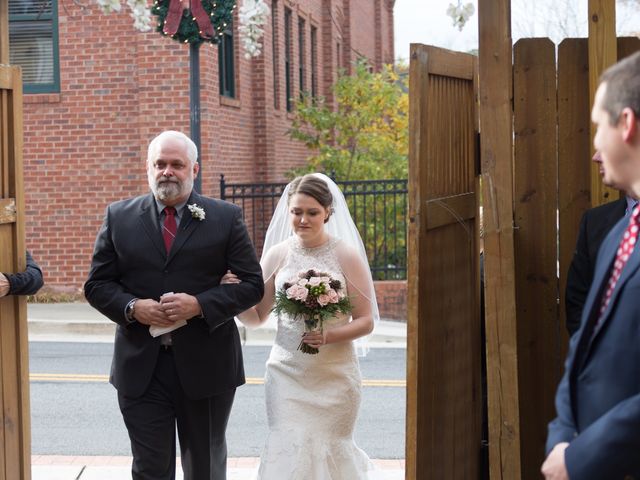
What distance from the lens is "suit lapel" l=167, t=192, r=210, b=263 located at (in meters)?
5.79

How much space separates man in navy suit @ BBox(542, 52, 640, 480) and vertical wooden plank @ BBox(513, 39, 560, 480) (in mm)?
1982

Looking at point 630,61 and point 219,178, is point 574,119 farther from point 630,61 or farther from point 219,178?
point 219,178

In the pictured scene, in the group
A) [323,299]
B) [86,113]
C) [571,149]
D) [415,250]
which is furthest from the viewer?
[86,113]

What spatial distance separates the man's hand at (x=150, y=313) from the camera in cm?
559

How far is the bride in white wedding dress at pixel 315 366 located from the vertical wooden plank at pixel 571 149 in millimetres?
1631

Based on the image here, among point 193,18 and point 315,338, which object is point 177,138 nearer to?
point 315,338

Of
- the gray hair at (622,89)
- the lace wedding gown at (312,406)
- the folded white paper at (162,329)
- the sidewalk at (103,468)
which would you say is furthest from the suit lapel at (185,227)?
the gray hair at (622,89)

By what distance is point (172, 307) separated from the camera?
5.59 metres

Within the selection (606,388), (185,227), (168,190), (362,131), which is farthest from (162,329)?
(362,131)

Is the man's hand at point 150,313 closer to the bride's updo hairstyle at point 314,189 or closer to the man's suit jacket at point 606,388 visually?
the bride's updo hairstyle at point 314,189

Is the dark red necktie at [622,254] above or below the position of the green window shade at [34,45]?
below

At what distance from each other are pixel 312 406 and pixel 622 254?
3.51 metres

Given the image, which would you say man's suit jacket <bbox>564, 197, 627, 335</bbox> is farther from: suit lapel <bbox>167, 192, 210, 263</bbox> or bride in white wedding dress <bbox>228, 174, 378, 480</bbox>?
suit lapel <bbox>167, 192, 210, 263</bbox>

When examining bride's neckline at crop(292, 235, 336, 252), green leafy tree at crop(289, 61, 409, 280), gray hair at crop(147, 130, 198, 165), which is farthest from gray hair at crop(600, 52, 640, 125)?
green leafy tree at crop(289, 61, 409, 280)
